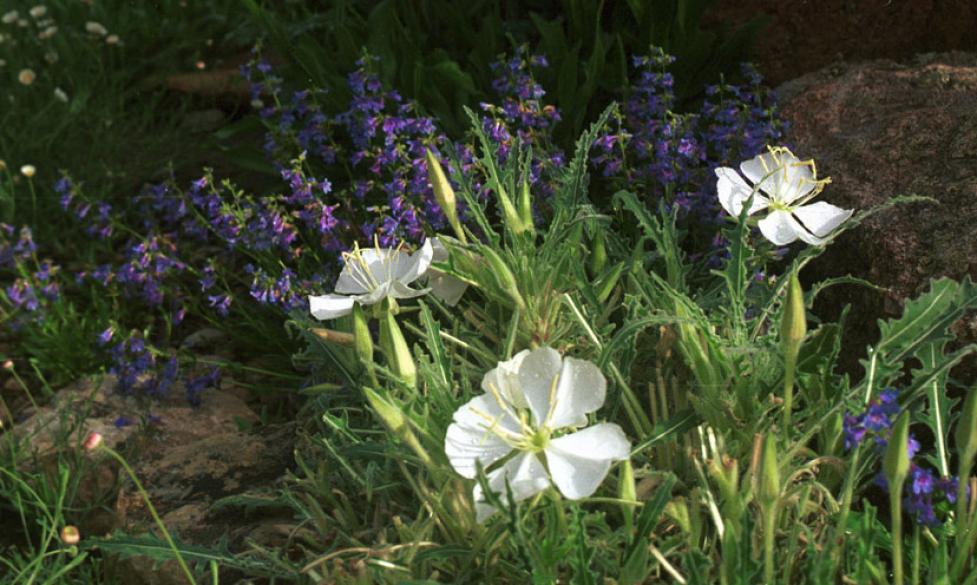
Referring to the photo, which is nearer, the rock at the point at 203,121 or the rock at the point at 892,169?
the rock at the point at 892,169

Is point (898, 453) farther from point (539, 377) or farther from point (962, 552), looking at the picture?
point (539, 377)

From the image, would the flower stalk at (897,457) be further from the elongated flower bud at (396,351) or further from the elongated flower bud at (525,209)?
the elongated flower bud at (525,209)

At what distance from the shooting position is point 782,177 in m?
1.81

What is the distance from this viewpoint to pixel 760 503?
1388mm

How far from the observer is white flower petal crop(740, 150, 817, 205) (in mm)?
1779

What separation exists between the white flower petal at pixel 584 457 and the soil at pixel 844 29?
1785 millimetres

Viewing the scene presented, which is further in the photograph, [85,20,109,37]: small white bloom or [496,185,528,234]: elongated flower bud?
[85,20,109,37]: small white bloom

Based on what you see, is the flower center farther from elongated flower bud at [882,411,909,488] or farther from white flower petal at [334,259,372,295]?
elongated flower bud at [882,411,909,488]

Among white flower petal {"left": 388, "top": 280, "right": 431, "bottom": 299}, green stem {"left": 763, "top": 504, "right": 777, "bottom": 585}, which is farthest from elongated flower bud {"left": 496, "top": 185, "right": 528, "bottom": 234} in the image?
green stem {"left": 763, "top": 504, "right": 777, "bottom": 585}

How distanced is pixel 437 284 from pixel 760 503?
0.69 metres

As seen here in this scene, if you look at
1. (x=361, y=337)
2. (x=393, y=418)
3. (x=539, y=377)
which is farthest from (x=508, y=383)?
(x=361, y=337)

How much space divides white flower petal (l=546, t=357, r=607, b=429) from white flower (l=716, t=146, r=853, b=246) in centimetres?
44

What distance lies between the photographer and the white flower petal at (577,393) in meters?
1.41

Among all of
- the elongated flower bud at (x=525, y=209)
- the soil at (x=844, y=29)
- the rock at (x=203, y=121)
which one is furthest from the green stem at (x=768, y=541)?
the rock at (x=203, y=121)
